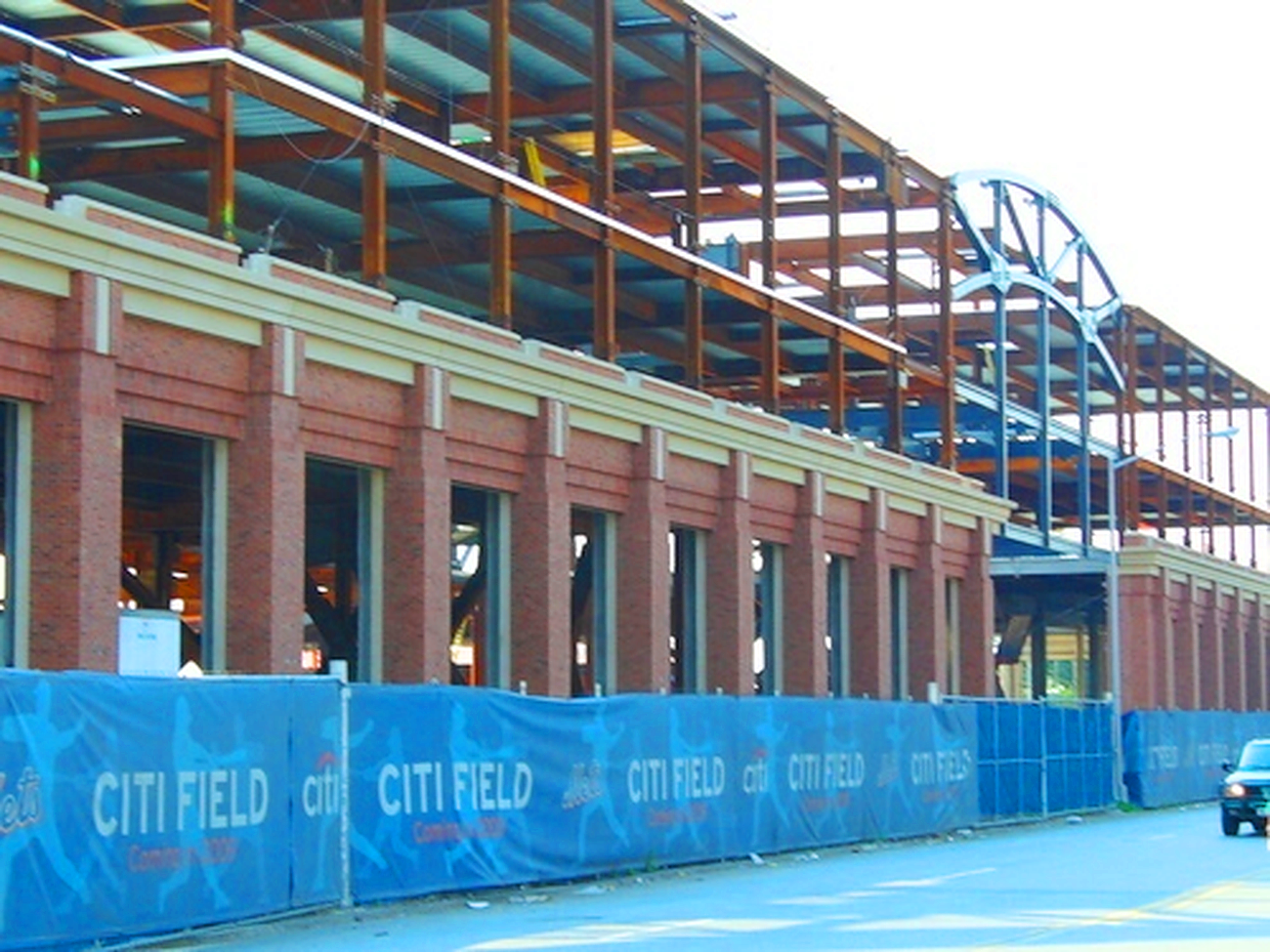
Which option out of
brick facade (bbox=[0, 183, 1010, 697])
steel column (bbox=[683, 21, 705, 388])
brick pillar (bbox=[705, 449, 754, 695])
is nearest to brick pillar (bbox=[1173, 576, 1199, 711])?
brick facade (bbox=[0, 183, 1010, 697])

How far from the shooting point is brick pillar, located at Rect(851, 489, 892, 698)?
51844mm

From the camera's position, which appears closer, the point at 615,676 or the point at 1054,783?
the point at 615,676

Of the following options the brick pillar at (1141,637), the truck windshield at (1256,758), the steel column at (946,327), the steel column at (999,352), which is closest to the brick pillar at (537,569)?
the truck windshield at (1256,758)

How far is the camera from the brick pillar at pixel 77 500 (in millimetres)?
26406

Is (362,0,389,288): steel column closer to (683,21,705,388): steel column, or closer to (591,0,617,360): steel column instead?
(591,0,617,360): steel column

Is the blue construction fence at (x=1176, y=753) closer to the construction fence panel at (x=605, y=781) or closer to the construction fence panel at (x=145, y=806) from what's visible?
the construction fence panel at (x=605, y=781)

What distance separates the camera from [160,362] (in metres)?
28.7

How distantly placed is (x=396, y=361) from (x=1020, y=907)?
47.1ft

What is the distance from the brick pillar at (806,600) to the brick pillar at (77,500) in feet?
76.6

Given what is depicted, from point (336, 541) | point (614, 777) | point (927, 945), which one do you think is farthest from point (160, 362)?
point (336, 541)

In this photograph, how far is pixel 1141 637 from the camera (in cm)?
7462

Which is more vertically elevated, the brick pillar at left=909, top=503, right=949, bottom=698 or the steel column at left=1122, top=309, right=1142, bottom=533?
the steel column at left=1122, top=309, right=1142, bottom=533

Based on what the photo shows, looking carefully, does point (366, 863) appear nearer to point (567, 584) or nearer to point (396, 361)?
point (396, 361)

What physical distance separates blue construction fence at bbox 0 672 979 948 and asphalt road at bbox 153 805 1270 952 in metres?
0.45
